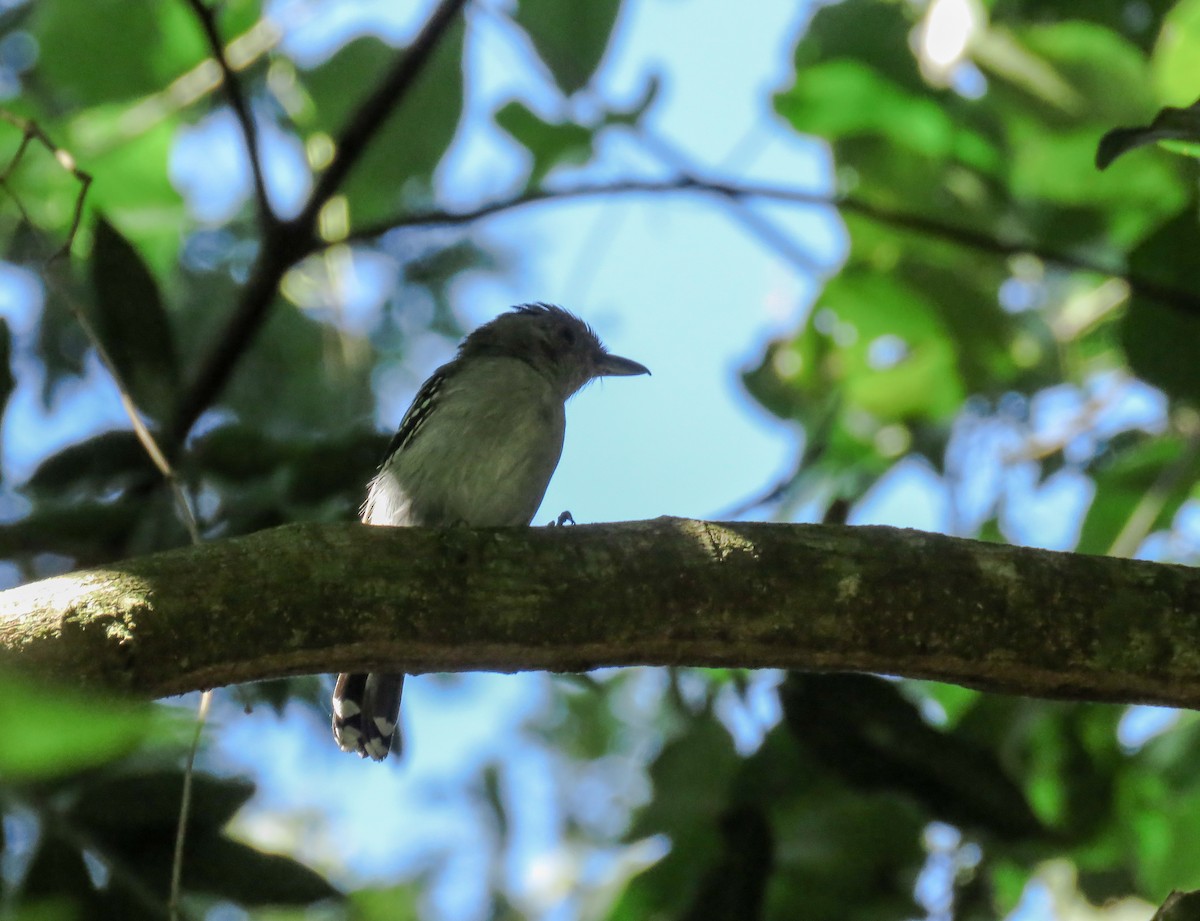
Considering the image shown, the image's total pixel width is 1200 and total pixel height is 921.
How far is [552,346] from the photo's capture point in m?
5.57

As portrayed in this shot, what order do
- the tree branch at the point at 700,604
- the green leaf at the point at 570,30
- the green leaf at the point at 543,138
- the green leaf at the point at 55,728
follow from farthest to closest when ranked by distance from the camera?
the green leaf at the point at 543,138 → the green leaf at the point at 570,30 → the tree branch at the point at 700,604 → the green leaf at the point at 55,728

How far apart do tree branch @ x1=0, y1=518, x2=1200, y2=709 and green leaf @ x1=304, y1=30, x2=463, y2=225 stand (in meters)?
2.23

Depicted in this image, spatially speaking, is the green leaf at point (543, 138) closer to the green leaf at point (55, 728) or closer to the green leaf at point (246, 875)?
the green leaf at point (246, 875)

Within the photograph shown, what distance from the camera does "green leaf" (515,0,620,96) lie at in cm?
387

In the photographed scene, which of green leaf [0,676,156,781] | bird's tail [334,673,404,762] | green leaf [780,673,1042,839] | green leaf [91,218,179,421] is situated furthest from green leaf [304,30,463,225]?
green leaf [0,676,156,781]

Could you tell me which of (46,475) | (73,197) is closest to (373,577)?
(46,475)

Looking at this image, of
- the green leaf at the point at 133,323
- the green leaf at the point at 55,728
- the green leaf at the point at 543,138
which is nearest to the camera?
the green leaf at the point at 55,728

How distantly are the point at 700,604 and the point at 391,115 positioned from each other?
2550 mm

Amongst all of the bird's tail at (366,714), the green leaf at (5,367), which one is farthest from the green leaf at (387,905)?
the green leaf at (5,367)

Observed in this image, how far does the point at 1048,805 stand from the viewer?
4.35m

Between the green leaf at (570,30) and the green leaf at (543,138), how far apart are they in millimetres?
456

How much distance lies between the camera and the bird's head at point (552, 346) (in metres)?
5.31

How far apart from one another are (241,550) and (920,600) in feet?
4.43

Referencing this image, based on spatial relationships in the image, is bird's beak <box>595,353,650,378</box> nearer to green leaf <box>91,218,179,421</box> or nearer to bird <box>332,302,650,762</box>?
bird <box>332,302,650,762</box>
